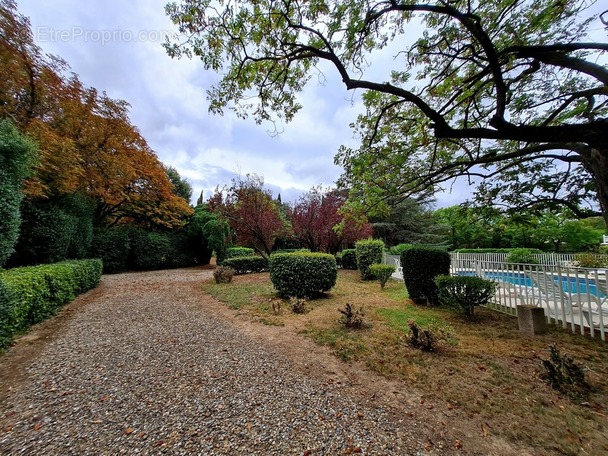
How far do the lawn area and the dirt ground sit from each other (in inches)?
4.7

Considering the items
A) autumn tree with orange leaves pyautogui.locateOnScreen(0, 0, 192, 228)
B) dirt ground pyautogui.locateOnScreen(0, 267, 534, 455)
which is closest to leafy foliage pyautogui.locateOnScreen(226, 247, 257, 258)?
autumn tree with orange leaves pyautogui.locateOnScreen(0, 0, 192, 228)

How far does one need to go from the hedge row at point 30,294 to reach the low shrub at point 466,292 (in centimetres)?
716

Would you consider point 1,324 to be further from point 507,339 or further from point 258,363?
point 507,339

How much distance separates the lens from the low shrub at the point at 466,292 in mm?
4539

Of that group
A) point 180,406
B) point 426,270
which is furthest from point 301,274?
point 180,406

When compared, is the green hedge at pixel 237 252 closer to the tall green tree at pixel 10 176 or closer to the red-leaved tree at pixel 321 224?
the red-leaved tree at pixel 321 224

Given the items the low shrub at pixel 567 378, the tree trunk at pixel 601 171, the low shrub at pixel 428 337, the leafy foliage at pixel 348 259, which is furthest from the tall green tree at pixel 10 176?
the leafy foliage at pixel 348 259

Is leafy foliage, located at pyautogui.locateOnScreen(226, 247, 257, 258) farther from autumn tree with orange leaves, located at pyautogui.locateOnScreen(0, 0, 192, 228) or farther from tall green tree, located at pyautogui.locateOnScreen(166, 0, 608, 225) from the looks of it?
tall green tree, located at pyautogui.locateOnScreen(166, 0, 608, 225)

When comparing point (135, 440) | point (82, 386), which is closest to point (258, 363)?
point (135, 440)

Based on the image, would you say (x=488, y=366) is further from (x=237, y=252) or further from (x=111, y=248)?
(x=111, y=248)

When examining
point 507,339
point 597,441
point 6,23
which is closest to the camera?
point 597,441

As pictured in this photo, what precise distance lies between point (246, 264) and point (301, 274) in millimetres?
6538

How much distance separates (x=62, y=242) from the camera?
7102 millimetres

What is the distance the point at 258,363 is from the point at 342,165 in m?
4.28
